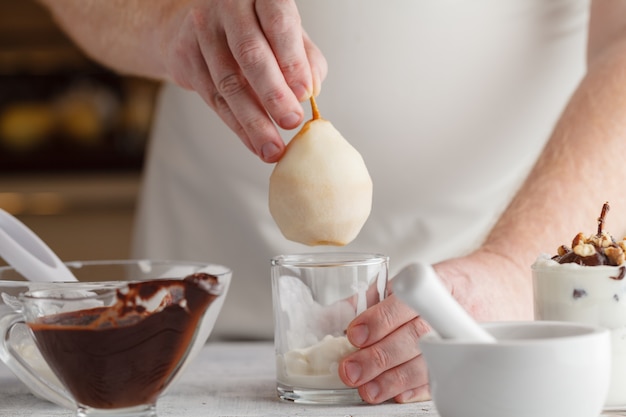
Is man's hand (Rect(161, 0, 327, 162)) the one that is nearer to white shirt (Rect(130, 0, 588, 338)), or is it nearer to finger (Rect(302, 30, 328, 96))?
finger (Rect(302, 30, 328, 96))

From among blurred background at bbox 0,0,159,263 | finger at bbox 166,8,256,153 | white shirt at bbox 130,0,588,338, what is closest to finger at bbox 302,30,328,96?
finger at bbox 166,8,256,153

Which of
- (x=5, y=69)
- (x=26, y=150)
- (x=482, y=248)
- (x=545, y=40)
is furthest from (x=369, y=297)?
(x=5, y=69)

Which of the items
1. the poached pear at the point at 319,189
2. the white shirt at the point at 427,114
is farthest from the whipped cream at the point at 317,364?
the white shirt at the point at 427,114

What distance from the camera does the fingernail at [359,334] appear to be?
867mm

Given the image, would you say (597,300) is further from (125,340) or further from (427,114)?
(427,114)

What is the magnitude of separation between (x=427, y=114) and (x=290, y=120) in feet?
1.95

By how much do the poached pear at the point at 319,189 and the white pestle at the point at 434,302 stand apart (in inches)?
8.6

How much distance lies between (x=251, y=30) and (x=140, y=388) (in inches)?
15.3

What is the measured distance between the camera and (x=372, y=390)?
856 millimetres

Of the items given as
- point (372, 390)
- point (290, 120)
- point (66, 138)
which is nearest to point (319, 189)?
point (290, 120)

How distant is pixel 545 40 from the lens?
149 centimetres

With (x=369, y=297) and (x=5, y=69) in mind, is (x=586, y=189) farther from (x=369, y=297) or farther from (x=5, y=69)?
(x=5, y=69)

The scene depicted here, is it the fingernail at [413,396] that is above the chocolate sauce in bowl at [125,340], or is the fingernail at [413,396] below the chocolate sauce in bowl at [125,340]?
below

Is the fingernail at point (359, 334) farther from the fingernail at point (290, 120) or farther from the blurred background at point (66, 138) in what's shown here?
the blurred background at point (66, 138)
